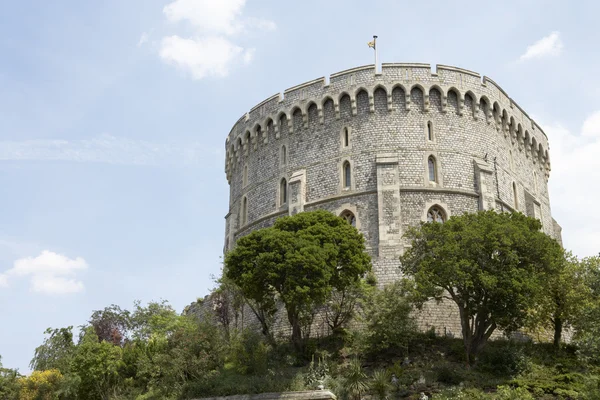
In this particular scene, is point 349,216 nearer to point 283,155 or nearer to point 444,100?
point 283,155

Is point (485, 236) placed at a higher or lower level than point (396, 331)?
higher

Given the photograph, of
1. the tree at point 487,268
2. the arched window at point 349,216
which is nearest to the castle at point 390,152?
the arched window at point 349,216

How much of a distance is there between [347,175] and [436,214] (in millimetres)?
4952

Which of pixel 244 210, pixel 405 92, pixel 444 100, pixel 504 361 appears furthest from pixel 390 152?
pixel 504 361

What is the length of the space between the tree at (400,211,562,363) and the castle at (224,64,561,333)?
20.2ft

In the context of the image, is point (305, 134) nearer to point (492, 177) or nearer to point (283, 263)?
point (492, 177)

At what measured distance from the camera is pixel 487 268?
74.8 ft

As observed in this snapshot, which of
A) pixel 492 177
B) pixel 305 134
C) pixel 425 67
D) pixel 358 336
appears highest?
pixel 425 67

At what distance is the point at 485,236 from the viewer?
23.1 m

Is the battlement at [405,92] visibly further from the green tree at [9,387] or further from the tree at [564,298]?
the green tree at [9,387]

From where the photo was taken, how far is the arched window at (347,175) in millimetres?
33031

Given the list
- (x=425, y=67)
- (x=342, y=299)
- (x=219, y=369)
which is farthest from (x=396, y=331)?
(x=425, y=67)

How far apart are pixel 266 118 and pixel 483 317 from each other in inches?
730

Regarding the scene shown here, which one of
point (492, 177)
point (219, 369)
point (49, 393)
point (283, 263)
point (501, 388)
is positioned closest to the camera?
point (501, 388)
